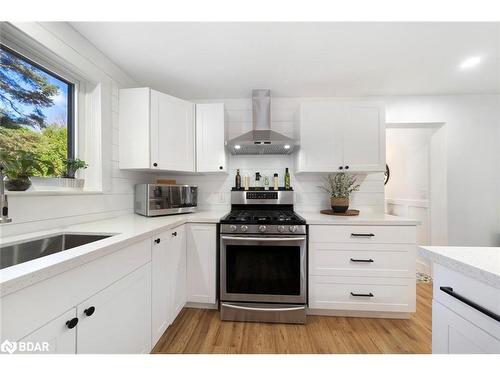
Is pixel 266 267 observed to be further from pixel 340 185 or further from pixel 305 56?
pixel 305 56

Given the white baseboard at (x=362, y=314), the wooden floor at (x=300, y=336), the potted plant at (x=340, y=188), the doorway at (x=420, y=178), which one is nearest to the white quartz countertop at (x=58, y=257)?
the wooden floor at (x=300, y=336)

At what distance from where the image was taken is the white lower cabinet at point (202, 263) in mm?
1949

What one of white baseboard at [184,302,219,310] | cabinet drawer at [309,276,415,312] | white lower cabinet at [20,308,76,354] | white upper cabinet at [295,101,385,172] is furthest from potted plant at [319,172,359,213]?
white lower cabinet at [20,308,76,354]

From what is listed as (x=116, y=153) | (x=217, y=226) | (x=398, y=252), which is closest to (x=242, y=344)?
(x=217, y=226)

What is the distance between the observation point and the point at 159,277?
1.51m

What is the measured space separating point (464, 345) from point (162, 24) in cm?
229

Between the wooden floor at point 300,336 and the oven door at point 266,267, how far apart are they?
0.74ft

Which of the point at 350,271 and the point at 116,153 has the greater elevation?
the point at 116,153

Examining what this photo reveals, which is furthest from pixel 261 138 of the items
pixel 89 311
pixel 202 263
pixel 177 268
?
pixel 89 311

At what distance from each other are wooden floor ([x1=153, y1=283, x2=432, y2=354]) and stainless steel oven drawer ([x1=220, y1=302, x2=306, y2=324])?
0.14 feet

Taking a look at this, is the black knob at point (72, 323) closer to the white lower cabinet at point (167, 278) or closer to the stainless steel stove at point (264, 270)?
the white lower cabinet at point (167, 278)

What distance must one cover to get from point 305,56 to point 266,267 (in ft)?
6.22

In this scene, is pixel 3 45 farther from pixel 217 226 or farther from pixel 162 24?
pixel 217 226

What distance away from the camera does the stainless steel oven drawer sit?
182 centimetres
